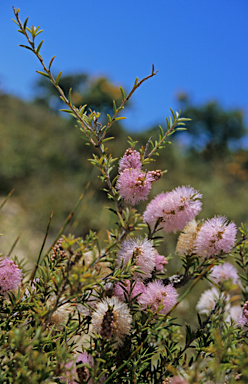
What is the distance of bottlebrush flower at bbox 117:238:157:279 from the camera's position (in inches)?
18.5

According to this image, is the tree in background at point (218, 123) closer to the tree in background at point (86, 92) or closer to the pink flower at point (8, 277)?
the tree in background at point (86, 92)

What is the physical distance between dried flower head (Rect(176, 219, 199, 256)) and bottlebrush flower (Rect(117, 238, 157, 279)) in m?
0.13

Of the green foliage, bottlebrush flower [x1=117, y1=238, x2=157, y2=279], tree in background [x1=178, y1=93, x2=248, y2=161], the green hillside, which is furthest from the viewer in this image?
tree in background [x1=178, y1=93, x2=248, y2=161]

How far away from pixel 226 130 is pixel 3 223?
521 inches

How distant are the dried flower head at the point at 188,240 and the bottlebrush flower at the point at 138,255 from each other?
13 centimetres

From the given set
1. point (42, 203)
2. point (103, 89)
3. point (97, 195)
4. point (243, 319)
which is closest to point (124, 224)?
point (243, 319)

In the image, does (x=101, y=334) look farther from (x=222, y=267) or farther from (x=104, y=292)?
(x=222, y=267)

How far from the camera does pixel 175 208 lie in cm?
52

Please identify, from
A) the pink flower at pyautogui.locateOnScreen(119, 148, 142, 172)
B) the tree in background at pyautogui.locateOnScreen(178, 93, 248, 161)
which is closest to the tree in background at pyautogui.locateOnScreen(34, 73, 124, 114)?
the tree in background at pyautogui.locateOnScreen(178, 93, 248, 161)

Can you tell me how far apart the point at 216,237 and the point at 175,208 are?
0.28 ft

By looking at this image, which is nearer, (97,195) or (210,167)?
(97,195)

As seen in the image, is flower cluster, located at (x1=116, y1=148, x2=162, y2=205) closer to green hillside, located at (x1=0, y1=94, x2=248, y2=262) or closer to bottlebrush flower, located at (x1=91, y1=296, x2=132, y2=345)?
bottlebrush flower, located at (x1=91, y1=296, x2=132, y2=345)

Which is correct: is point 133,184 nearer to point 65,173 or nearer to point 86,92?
point 65,173

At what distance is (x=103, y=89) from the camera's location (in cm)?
1235
